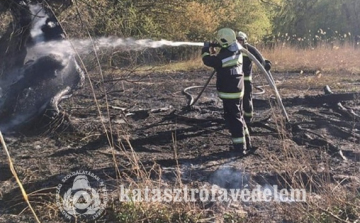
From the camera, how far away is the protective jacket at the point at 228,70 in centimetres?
558

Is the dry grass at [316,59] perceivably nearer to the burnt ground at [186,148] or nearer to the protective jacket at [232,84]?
the burnt ground at [186,148]

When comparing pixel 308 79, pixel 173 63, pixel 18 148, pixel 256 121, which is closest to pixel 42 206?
pixel 18 148

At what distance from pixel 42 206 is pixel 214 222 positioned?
1533mm

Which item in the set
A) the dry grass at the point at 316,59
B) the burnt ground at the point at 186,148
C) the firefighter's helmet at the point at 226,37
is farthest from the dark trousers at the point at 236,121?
the dry grass at the point at 316,59

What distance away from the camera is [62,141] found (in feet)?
19.9

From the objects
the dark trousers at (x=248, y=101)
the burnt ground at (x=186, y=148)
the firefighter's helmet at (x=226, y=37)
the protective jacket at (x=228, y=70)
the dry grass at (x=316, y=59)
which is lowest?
the dry grass at (x=316, y=59)

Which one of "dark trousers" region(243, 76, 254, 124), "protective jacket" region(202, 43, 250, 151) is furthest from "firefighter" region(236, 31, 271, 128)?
"protective jacket" region(202, 43, 250, 151)

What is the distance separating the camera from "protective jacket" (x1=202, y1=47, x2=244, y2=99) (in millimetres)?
5578

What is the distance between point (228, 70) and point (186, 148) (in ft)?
3.79

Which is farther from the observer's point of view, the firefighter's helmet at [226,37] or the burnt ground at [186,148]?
the firefighter's helmet at [226,37]

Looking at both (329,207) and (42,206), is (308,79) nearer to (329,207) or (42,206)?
(329,207)

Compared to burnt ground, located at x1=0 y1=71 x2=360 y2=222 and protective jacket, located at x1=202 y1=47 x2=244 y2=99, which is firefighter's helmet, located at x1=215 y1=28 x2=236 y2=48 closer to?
protective jacket, located at x1=202 y1=47 x2=244 y2=99

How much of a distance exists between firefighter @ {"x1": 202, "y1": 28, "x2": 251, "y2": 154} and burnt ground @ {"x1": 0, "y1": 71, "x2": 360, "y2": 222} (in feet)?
0.89

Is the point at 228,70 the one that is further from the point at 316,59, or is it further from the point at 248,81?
the point at 316,59
